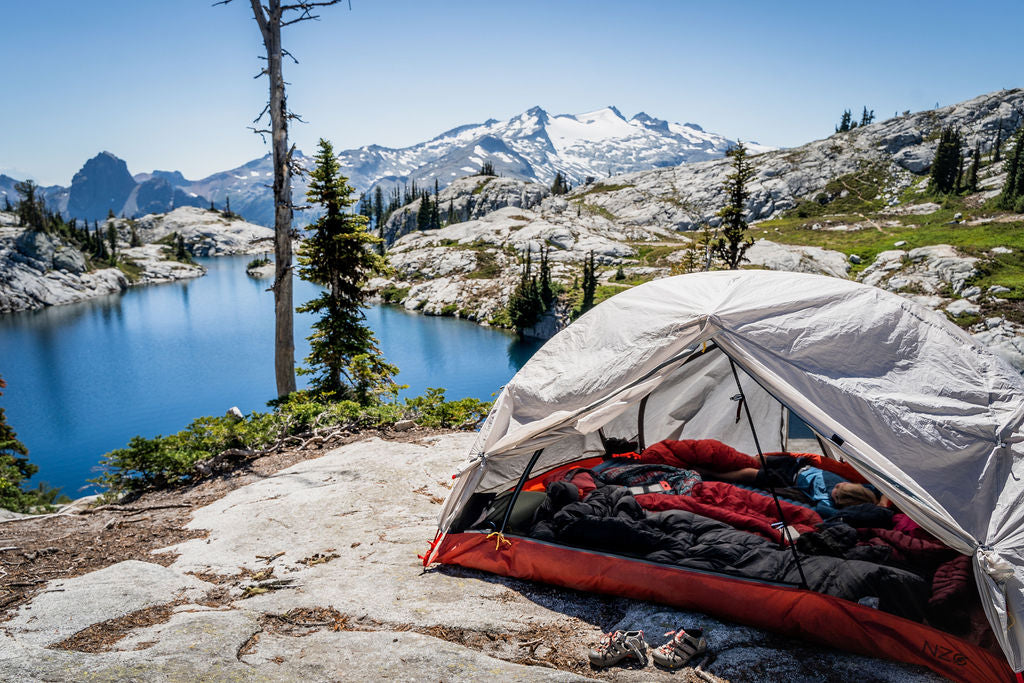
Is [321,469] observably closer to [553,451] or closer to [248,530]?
[248,530]

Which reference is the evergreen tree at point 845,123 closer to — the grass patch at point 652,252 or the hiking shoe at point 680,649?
the grass patch at point 652,252

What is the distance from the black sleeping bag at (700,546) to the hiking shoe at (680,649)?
0.70m

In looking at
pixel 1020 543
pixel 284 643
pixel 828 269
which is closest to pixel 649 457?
pixel 1020 543

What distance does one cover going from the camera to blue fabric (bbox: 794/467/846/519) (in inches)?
206

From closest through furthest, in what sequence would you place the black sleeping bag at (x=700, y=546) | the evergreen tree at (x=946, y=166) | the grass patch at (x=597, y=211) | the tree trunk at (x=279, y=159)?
the black sleeping bag at (x=700, y=546) < the tree trunk at (x=279, y=159) < the evergreen tree at (x=946, y=166) < the grass patch at (x=597, y=211)

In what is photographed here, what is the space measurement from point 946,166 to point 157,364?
110 m

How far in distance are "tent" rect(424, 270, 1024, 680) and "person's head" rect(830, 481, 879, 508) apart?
1077 mm

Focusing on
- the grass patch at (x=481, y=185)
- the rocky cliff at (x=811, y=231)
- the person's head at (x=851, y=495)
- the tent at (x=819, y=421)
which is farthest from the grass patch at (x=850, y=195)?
the tent at (x=819, y=421)

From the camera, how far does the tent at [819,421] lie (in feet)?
12.0

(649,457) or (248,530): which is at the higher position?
(649,457)

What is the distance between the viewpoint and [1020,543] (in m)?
3.57

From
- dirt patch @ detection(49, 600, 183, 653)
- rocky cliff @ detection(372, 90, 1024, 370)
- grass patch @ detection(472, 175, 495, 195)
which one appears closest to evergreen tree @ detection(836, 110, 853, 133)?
rocky cliff @ detection(372, 90, 1024, 370)

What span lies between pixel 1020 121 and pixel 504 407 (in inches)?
5502

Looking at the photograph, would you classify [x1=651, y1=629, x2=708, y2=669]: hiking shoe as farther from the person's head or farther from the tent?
the person's head
